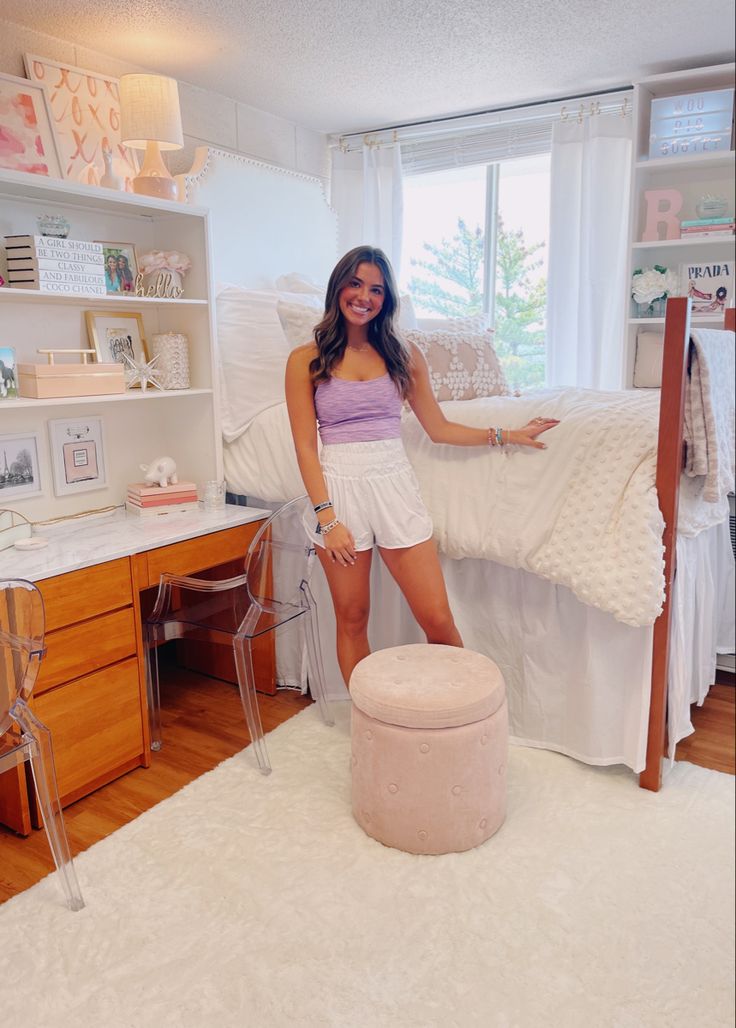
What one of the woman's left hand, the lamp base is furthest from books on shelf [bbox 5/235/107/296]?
the woman's left hand

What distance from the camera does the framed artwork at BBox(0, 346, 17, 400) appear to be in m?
2.10

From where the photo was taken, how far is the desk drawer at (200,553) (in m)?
2.17

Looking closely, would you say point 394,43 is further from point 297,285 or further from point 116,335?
point 116,335

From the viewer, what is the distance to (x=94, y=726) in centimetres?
204

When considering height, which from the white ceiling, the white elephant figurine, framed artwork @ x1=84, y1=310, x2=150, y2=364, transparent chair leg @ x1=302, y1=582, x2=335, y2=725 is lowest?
transparent chair leg @ x1=302, y1=582, x2=335, y2=725

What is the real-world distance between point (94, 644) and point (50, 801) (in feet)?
1.48

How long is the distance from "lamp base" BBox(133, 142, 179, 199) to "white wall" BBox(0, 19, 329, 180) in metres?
0.38

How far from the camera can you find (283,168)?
3.39 meters

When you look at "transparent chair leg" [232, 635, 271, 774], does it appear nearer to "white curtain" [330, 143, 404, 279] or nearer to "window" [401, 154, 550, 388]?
"window" [401, 154, 550, 388]

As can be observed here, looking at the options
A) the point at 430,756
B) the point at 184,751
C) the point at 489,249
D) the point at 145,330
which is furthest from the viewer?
the point at 489,249

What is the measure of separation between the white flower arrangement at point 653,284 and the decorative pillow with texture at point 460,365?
890 millimetres

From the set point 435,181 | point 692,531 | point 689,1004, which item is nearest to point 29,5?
point 435,181

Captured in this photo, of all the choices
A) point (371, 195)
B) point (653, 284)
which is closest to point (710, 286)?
point (653, 284)

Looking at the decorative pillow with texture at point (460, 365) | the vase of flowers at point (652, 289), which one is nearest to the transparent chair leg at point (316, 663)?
the decorative pillow with texture at point (460, 365)
